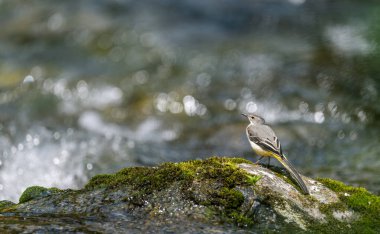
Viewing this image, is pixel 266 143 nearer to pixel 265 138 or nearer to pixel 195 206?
pixel 265 138

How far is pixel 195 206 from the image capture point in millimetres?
6547

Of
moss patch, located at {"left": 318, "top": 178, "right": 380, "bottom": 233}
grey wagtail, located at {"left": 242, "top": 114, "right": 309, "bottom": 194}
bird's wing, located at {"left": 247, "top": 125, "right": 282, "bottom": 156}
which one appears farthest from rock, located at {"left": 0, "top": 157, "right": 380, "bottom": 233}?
bird's wing, located at {"left": 247, "top": 125, "right": 282, "bottom": 156}

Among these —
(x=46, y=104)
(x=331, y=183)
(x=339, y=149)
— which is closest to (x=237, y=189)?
(x=331, y=183)

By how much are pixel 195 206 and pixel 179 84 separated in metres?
10.4

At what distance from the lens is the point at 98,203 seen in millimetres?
6758

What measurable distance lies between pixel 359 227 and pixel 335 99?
8963 millimetres

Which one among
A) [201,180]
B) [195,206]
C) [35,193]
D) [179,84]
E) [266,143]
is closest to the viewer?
[195,206]

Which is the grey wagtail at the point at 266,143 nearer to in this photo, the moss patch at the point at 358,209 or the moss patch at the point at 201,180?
the moss patch at the point at 358,209

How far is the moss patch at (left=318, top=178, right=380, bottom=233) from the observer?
6.57 metres

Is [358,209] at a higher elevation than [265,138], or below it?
below

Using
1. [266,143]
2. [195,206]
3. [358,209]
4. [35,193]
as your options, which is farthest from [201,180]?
[35,193]

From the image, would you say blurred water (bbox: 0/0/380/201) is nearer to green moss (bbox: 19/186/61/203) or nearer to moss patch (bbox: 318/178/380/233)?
moss patch (bbox: 318/178/380/233)

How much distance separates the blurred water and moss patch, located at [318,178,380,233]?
3803 millimetres

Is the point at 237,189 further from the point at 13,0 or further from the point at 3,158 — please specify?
the point at 13,0
